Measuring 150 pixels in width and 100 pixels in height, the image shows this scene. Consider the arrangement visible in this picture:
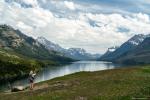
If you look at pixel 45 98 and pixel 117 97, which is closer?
pixel 117 97

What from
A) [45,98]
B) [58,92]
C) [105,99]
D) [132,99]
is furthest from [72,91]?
[132,99]

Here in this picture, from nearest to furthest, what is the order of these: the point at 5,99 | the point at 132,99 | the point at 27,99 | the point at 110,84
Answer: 1. the point at 132,99
2. the point at 27,99
3. the point at 5,99
4. the point at 110,84

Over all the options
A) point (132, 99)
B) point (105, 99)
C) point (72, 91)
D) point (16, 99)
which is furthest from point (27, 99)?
point (132, 99)

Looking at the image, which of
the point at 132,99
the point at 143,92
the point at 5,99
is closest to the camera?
the point at 132,99

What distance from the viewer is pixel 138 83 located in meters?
55.4

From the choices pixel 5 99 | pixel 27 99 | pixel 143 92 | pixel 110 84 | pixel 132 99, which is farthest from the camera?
pixel 110 84

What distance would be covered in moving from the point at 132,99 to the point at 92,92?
32.0ft

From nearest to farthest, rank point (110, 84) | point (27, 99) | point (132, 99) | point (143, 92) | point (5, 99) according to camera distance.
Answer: point (132, 99), point (143, 92), point (27, 99), point (5, 99), point (110, 84)

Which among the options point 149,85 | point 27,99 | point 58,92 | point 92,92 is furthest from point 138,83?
point 27,99

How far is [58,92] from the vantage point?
53.2m

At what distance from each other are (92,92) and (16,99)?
38.8 ft

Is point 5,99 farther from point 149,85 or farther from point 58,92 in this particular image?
point 149,85

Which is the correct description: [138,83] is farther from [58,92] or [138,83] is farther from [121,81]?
[58,92]

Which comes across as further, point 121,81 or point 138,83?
point 121,81
